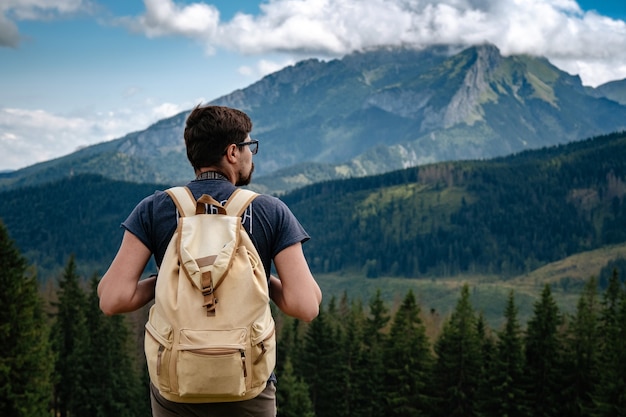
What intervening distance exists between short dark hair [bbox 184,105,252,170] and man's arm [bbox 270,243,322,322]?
87 centimetres

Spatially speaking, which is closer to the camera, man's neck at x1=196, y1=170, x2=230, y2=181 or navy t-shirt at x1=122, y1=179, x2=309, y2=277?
navy t-shirt at x1=122, y1=179, x2=309, y2=277

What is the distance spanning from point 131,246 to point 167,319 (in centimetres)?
70

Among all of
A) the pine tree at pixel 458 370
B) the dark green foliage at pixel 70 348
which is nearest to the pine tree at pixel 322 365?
the pine tree at pixel 458 370

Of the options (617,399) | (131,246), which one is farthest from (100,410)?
(131,246)

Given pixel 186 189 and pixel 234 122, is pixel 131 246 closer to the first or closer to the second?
pixel 186 189

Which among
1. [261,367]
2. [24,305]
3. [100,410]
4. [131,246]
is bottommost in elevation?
[100,410]

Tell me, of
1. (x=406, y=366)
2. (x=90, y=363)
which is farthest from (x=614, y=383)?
(x=90, y=363)

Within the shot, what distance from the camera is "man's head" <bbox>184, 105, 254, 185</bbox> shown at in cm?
518

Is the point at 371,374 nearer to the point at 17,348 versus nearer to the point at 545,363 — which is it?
the point at 545,363

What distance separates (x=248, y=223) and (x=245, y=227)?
0.11 ft

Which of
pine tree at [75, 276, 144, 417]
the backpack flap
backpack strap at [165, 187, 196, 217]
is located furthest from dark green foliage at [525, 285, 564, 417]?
the backpack flap

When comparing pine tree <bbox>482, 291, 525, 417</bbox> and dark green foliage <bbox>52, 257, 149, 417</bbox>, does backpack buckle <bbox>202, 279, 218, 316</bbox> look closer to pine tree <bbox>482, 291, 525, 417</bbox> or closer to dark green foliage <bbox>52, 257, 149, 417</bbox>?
pine tree <bbox>482, 291, 525, 417</bbox>

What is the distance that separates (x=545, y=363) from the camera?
181 ft

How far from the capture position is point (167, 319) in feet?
15.5
